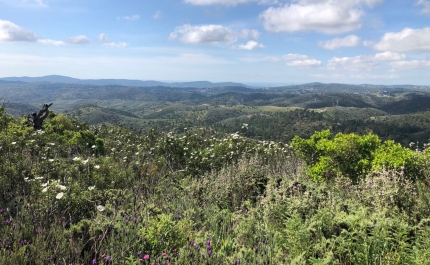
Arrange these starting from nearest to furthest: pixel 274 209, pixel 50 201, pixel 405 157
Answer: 1. pixel 50 201
2. pixel 274 209
3. pixel 405 157

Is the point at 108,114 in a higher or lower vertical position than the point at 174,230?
lower

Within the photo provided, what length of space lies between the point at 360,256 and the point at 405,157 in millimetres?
4301

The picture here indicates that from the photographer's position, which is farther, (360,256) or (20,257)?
(360,256)

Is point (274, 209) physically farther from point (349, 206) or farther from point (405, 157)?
point (405, 157)

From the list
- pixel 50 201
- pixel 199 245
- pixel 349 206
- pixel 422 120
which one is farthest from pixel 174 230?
pixel 422 120

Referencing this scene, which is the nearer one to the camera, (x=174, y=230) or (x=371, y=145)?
(x=174, y=230)

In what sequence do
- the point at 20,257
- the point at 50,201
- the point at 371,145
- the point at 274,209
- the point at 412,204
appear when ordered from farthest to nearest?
the point at 371,145
the point at 412,204
the point at 274,209
the point at 50,201
the point at 20,257

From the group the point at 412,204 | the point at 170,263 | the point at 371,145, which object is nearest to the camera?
the point at 170,263

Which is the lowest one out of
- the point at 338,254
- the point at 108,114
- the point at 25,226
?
the point at 108,114

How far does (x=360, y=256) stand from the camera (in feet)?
9.16

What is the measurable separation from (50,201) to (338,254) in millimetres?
3552

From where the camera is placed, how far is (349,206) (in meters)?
3.91

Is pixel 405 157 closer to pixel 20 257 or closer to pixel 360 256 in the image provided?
pixel 360 256

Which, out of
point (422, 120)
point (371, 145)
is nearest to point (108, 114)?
point (422, 120)
